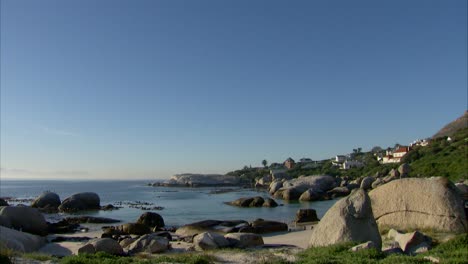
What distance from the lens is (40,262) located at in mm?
12492

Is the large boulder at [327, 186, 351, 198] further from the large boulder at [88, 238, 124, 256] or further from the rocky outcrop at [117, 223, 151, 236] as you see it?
the large boulder at [88, 238, 124, 256]

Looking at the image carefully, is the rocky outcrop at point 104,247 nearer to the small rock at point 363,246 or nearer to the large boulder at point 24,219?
the small rock at point 363,246

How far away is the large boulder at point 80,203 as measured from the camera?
173 feet

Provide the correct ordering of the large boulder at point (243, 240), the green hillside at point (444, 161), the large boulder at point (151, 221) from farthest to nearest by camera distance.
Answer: the green hillside at point (444, 161) → the large boulder at point (151, 221) → the large boulder at point (243, 240)

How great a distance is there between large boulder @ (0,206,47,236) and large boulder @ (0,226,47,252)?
18.0ft

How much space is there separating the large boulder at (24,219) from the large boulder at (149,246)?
11.4 metres

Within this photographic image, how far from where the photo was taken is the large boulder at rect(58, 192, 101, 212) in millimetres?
52700

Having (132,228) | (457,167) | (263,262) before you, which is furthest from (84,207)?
(457,167)

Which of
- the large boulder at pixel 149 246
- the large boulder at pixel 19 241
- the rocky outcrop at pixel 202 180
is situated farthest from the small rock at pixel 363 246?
the rocky outcrop at pixel 202 180

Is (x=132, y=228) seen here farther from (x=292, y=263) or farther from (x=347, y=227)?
(x=292, y=263)

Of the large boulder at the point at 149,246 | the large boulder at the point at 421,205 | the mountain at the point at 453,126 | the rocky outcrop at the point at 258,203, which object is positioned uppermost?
the mountain at the point at 453,126

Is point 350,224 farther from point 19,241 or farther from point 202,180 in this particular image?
point 202,180

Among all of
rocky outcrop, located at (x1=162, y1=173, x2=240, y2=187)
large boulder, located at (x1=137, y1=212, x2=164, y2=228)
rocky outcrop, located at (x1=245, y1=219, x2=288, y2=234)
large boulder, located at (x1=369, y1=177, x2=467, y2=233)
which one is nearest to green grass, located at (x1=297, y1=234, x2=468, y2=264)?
large boulder, located at (x1=369, y1=177, x2=467, y2=233)

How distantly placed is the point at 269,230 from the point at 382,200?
11.1 metres
